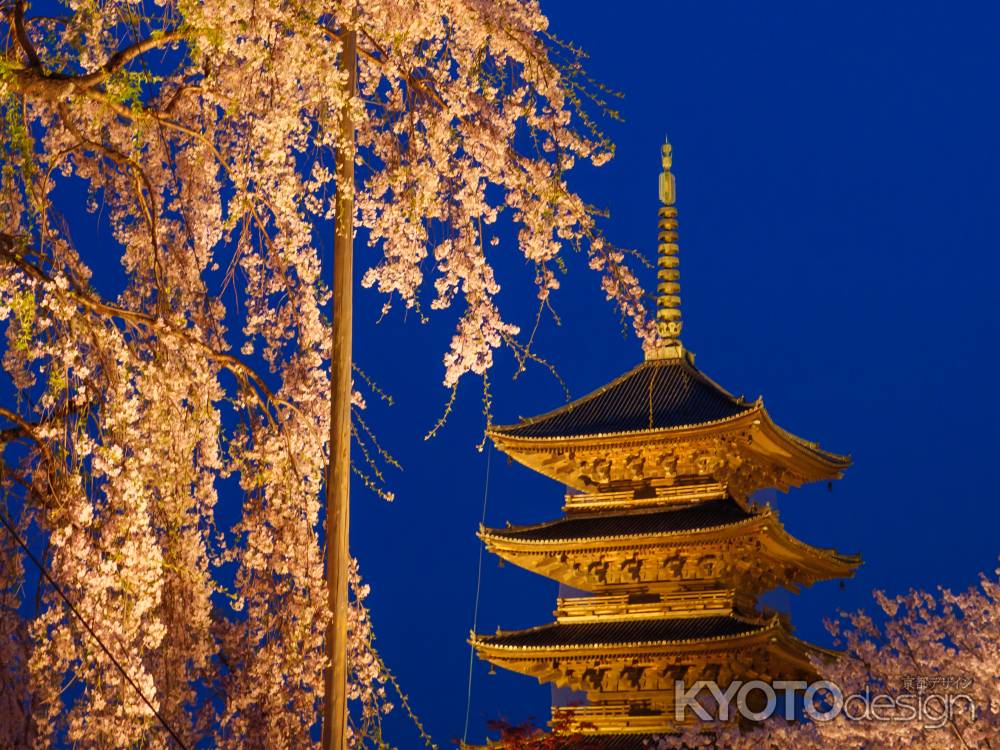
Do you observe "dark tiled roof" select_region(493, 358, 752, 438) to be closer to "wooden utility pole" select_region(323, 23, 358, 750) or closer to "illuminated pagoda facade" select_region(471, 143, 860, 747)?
"illuminated pagoda facade" select_region(471, 143, 860, 747)

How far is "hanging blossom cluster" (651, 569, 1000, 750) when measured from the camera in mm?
13172

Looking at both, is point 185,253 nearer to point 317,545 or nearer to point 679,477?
point 317,545

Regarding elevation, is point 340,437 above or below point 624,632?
below

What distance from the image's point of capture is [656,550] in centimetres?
2212

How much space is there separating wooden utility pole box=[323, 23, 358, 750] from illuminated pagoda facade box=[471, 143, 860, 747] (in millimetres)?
13539

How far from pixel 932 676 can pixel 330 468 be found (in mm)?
8766

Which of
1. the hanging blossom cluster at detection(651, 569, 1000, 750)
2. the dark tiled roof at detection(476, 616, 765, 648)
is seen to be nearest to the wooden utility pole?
the hanging blossom cluster at detection(651, 569, 1000, 750)

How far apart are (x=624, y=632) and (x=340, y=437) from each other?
49.6ft

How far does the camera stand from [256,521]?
275 inches

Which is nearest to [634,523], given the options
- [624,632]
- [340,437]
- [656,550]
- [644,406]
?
[656,550]

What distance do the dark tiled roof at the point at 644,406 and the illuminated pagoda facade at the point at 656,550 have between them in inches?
1.3

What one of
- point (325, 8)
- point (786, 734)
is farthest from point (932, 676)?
point (325, 8)

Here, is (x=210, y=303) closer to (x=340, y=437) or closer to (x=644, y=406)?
(x=340, y=437)

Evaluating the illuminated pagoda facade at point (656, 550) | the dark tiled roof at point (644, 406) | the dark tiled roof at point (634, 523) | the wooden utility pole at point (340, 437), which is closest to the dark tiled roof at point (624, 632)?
the illuminated pagoda facade at point (656, 550)
